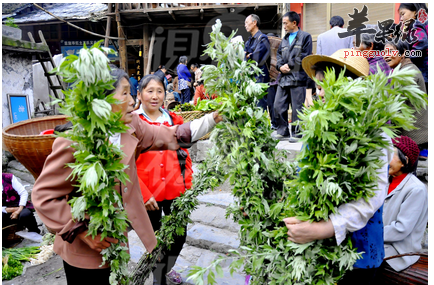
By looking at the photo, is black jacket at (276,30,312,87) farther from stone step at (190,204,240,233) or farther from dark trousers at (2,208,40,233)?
dark trousers at (2,208,40,233)

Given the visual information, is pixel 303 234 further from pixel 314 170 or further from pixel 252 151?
pixel 252 151

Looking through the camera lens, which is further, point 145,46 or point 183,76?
point 145,46

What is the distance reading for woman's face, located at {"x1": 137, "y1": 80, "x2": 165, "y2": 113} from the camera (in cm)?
288

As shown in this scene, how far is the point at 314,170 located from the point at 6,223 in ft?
17.1

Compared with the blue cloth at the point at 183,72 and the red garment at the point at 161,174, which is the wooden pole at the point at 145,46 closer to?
the blue cloth at the point at 183,72

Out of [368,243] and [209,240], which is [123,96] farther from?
[209,240]

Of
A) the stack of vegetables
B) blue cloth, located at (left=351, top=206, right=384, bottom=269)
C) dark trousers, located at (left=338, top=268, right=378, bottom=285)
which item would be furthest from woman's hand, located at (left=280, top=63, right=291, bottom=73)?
the stack of vegetables

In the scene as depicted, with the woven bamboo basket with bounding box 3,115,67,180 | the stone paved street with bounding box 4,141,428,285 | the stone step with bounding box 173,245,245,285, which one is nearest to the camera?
the woven bamboo basket with bounding box 3,115,67,180

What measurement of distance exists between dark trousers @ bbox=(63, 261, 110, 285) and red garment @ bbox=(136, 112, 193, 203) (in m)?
1.01

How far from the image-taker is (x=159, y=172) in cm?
280

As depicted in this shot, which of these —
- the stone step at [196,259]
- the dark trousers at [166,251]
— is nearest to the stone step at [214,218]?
the stone step at [196,259]

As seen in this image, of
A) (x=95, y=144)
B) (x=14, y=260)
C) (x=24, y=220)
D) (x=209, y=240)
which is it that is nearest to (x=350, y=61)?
(x=95, y=144)

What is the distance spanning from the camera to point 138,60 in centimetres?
1153

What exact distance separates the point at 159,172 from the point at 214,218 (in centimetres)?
169
